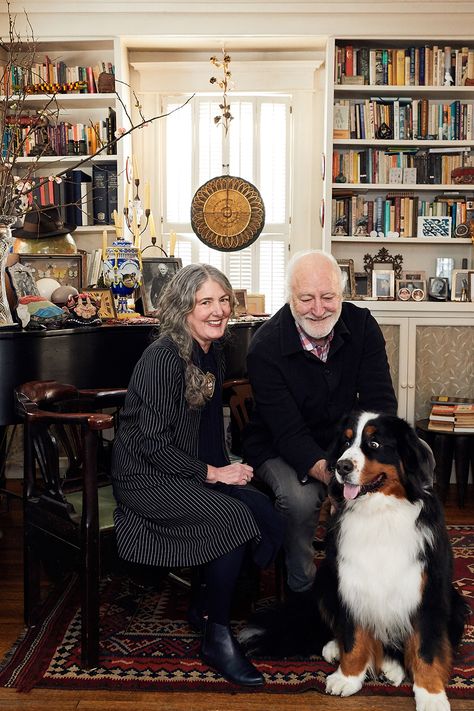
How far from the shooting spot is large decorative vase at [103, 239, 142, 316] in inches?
Result: 134

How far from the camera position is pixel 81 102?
15.7 ft

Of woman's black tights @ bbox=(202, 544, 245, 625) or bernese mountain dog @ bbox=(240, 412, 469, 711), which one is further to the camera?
woman's black tights @ bbox=(202, 544, 245, 625)

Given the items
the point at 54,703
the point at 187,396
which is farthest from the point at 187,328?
the point at 54,703

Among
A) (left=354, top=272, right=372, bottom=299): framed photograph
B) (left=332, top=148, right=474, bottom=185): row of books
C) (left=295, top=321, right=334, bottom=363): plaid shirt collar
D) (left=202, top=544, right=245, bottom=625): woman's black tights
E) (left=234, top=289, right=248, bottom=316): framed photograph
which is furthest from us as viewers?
(left=354, top=272, right=372, bottom=299): framed photograph

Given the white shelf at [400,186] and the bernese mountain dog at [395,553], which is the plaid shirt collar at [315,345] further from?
the white shelf at [400,186]

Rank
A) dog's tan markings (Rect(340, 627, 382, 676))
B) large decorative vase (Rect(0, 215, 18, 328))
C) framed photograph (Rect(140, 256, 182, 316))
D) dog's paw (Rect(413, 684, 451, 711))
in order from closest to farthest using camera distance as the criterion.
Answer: dog's paw (Rect(413, 684, 451, 711))
dog's tan markings (Rect(340, 627, 382, 676))
large decorative vase (Rect(0, 215, 18, 328))
framed photograph (Rect(140, 256, 182, 316))

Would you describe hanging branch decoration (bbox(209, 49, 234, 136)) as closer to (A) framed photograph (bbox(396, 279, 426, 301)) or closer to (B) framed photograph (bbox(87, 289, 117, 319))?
(A) framed photograph (bbox(396, 279, 426, 301))

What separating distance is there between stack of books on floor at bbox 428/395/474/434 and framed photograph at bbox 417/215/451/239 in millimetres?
1106

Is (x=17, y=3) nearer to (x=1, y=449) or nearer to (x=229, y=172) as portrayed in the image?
(x=229, y=172)

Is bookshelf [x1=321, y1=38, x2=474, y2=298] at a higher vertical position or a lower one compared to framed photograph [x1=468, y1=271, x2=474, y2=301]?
higher

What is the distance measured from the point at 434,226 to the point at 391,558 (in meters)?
3.13

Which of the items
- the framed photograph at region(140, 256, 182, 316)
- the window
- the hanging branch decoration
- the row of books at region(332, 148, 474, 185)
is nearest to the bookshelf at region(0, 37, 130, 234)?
the window

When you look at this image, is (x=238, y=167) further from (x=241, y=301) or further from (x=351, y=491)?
(x=351, y=491)

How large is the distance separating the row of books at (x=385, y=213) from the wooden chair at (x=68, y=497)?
2.52 m
